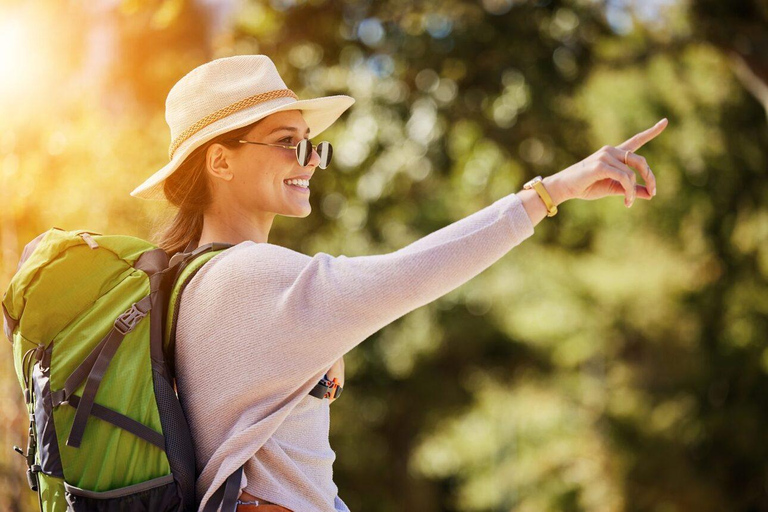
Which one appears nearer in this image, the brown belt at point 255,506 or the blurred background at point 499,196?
the brown belt at point 255,506

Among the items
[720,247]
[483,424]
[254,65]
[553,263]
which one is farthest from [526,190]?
[483,424]

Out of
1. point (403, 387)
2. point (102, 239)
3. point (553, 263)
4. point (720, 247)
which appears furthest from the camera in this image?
point (403, 387)

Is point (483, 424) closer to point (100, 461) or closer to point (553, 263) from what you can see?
point (553, 263)

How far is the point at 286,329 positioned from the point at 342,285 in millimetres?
122

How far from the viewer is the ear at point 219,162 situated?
1.94 metres

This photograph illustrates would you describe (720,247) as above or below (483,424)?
above

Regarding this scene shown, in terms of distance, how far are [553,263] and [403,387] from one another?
4.30 meters

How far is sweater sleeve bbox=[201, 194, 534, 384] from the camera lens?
5.07ft

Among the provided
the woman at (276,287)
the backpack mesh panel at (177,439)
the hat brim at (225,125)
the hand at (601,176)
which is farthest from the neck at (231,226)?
the hand at (601,176)

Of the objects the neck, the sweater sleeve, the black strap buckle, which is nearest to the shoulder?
the sweater sleeve

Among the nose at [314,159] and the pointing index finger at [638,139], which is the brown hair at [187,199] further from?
the pointing index finger at [638,139]

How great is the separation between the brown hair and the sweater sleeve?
39 centimetres

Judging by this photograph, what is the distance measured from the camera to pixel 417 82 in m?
7.35

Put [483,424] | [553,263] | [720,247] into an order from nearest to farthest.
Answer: [720,247], [553,263], [483,424]
